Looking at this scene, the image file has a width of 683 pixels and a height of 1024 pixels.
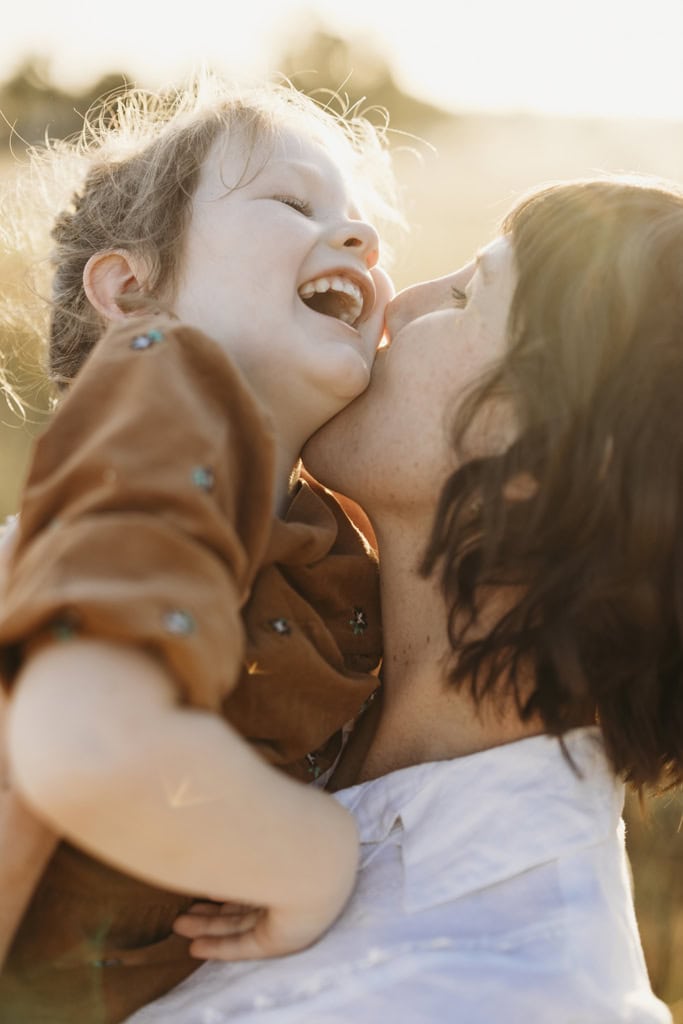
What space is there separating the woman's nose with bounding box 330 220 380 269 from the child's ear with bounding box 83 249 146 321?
387 millimetres

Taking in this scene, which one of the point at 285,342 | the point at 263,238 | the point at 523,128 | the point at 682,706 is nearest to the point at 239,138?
the point at 263,238

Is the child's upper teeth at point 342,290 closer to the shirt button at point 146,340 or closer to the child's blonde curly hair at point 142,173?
the child's blonde curly hair at point 142,173

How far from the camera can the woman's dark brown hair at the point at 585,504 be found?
5.81 ft

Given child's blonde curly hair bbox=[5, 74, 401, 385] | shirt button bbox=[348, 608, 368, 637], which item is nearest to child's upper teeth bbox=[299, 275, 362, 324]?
child's blonde curly hair bbox=[5, 74, 401, 385]

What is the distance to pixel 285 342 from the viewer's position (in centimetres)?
195

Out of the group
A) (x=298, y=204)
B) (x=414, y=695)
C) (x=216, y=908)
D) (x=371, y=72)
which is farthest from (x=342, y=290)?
(x=371, y=72)

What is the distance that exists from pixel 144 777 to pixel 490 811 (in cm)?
71

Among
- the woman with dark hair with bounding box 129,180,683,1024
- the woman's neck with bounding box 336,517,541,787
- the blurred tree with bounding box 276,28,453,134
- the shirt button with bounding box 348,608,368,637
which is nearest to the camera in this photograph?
the woman with dark hair with bounding box 129,180,683,1024

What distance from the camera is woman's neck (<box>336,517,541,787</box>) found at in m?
1.88

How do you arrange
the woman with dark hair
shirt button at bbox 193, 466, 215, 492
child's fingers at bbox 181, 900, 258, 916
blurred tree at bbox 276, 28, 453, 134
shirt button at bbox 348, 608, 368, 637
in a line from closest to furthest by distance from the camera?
shirt button at bbox 193, 466, 215, 492
the woman with dark hair
child's fingers at bbox 181, 900, 258, 916
shirt button at bbox 348, 608, 368, 637
blurred tree at bbox 276, 28, 453, 134

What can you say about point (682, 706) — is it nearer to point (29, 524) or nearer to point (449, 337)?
point (449, 337)

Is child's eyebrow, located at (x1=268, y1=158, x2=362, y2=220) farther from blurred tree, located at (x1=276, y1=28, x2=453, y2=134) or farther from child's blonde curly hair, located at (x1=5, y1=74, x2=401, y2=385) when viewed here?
blurred tree, located at (x1=276, y1=28, x2=453, y2=134)

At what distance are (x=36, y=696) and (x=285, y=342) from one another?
3.07 feet

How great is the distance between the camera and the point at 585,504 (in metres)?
1.77
